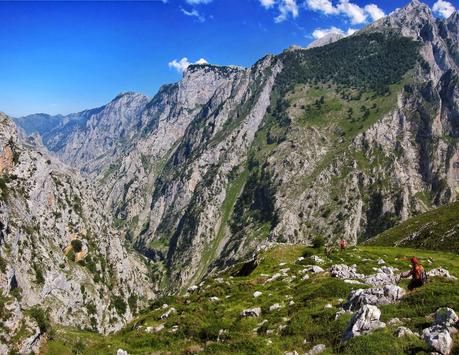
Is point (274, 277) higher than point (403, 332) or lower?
lower

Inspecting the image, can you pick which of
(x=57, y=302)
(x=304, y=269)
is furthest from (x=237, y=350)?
(x=57, y=302)

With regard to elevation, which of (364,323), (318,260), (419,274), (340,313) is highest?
(419,274)

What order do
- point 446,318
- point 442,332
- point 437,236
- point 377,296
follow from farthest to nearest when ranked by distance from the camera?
point 437,236 → point 377,296 → point 446,318 → point 442,332

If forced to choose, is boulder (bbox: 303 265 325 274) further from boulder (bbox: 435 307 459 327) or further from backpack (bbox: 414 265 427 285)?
boulder (bbox: 435 307 459 327)

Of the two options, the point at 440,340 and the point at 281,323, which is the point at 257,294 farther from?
the point at 440,340

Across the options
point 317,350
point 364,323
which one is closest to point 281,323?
point 317,350

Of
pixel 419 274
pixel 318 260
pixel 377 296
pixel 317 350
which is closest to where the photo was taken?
pixel 317 350

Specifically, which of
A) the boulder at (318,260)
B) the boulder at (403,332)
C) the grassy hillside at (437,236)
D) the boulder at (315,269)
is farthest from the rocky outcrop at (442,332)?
the grassy hillside at (437,236)
